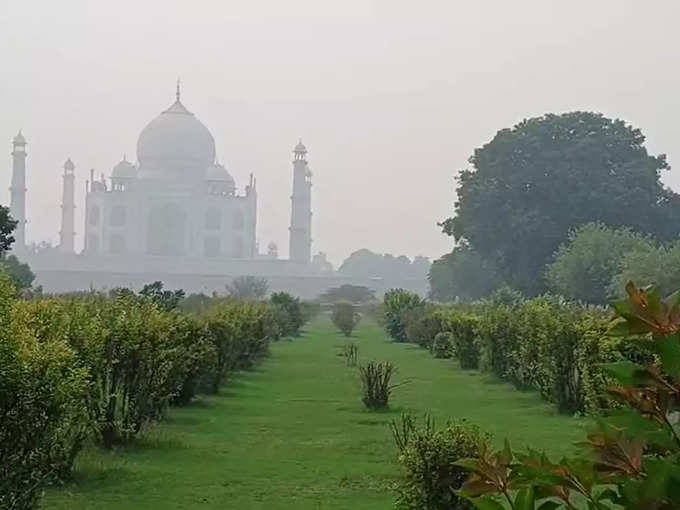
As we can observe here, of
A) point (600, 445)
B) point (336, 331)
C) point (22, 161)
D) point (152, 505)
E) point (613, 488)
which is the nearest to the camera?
point (600, 445)

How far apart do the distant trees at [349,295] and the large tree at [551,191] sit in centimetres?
2131

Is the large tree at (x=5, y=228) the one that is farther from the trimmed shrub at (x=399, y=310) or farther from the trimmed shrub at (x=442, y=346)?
the trimmed shrub at (x=399, y=310)

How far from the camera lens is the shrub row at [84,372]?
6.34m

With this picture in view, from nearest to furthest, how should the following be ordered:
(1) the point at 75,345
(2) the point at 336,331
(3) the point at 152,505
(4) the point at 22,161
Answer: (3) the point at 152,505
(1) the point at 75,345
(2) the point at 336,331
(4) the point at 22,161

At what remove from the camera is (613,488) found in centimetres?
189

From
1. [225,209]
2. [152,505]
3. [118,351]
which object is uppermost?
[225,209]

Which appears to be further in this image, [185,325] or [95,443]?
[185,325]

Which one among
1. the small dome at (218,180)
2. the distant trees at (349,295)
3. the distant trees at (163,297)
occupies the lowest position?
the distant trees at (163,297)

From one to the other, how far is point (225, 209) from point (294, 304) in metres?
36.3

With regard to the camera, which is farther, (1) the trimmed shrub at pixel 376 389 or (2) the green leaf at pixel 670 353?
(1) the trimmed shrub at pixel 376 389

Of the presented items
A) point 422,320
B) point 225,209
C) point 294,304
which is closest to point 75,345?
point 422,320

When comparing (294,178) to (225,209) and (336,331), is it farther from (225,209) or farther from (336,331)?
(336,331)

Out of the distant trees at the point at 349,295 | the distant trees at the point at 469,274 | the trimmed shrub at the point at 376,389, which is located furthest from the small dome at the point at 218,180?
the trimmed shrub at the point at 376,389

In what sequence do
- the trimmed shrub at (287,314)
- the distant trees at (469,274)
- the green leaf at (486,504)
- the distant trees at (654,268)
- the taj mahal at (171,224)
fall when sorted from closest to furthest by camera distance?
the green leaf at (486,504)
the distant trees at (654,268)
the trimmed shrub at (287,314)
the distant trees at (469,274)
the taj mahal at (171,224)
